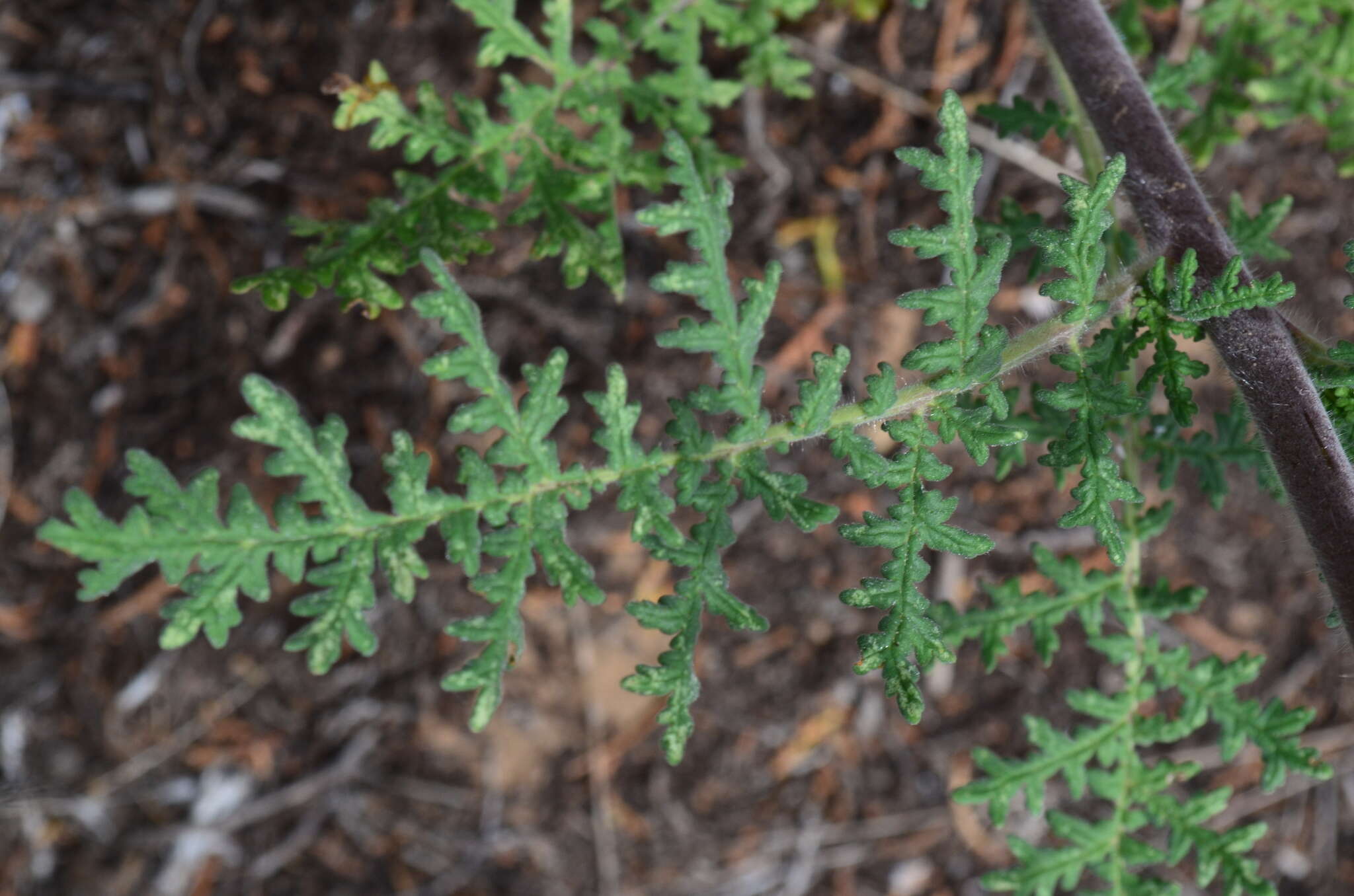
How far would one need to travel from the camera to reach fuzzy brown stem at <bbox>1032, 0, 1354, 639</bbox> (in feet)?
6.45

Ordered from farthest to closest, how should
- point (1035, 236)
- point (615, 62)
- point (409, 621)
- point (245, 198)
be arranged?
point (409, 621) < point (245, 198) < point (615, 62) < point (1035, 236)

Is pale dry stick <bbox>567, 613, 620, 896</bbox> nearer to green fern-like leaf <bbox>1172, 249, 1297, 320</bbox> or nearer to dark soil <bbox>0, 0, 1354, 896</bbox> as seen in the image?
dark soil <bbox>0, 0, 1354, 896</bbox>

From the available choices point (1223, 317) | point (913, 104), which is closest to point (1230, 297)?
point (1223, 317)

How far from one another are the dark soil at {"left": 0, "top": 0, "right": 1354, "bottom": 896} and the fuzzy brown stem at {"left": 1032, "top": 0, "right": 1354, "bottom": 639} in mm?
1791

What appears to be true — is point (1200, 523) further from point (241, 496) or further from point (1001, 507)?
point (241, 496)

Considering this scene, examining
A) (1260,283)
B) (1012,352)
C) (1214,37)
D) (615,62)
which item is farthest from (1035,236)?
(1214,37)

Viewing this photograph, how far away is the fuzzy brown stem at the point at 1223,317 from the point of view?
1.97 m

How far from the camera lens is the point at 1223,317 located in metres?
2.04

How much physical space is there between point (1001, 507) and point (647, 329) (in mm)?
1617

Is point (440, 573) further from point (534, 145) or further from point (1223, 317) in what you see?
point (1223, 317)

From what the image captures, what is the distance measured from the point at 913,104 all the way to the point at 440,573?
8.59ft

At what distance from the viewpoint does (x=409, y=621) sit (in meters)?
4.34

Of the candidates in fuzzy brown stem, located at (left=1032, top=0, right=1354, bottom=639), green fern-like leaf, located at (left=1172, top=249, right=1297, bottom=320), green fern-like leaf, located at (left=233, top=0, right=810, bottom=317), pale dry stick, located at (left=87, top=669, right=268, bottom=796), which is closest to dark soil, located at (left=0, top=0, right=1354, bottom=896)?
pale dry stick, located at (left=87, top=669, right=268, bottom=796)

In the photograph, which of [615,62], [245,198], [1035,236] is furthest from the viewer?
[245,198]
